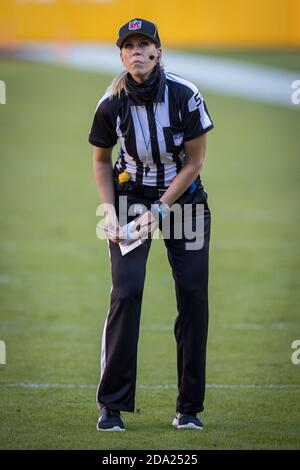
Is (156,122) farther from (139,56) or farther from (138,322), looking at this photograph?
(138,322)

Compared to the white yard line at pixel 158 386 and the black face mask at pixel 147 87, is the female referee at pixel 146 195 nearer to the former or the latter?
the black face mask at pixel 147 87

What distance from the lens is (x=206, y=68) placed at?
24.5 metres

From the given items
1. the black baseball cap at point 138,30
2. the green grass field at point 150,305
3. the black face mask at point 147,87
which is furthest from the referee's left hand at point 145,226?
the green grass field at point 150,305

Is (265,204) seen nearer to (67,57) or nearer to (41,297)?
(41,297)

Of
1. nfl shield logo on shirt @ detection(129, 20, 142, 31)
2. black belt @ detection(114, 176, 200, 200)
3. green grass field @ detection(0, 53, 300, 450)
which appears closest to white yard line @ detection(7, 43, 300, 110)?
green grass field @ detection(0, 53, 300, 450)

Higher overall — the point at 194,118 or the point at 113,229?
the point at 194,118

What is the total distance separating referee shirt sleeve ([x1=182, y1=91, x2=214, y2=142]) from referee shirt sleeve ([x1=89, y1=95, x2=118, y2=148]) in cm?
38

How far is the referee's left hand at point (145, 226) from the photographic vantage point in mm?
5227

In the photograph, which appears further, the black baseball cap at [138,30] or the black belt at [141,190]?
the black belt at [141,190]

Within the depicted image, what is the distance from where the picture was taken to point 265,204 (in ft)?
45.2

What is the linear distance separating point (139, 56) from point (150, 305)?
3718 mm

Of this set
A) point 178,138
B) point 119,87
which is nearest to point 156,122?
point 178,138
